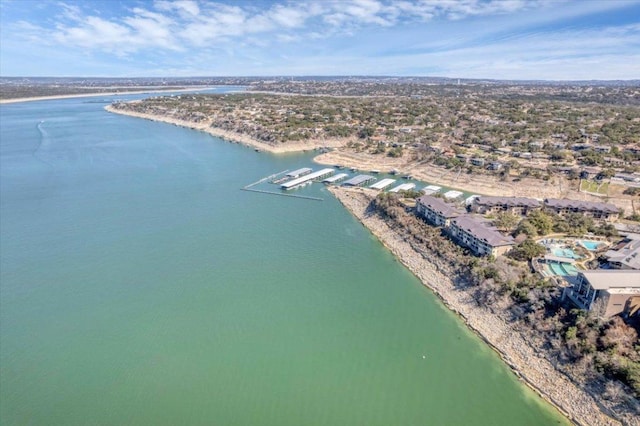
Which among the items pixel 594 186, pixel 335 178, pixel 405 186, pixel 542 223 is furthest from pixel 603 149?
pixel 335 178

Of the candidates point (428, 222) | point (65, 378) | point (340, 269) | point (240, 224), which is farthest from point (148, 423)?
point (428, 222)

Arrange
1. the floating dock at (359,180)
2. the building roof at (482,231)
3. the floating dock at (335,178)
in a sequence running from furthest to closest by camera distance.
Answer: the floating dock at (335,178), the floating dock at (359,180), the building roof at (482,231)

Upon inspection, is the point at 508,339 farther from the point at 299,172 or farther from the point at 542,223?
the point at 299,172

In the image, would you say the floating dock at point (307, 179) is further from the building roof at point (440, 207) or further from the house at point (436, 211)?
the building roof at point (440, 207)

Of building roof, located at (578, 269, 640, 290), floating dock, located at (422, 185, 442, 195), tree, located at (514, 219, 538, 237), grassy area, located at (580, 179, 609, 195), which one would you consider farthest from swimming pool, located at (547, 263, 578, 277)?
grassy area, located at (580, 179, 609, 195)

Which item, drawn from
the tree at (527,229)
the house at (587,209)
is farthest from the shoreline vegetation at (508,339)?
the house at (587,209)

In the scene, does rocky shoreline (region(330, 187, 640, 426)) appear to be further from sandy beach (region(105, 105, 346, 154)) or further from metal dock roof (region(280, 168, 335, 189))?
sandy beach (region(105, 105, 346, 154))
